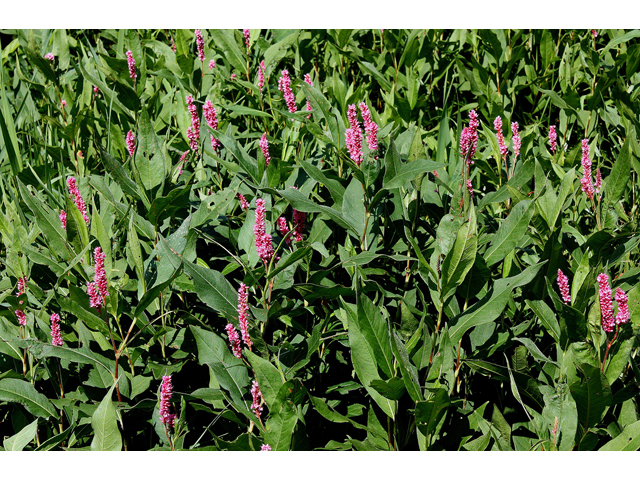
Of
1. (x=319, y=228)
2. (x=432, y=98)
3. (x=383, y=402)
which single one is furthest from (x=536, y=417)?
(x=432, y=98)

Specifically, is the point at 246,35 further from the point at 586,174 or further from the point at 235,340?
the point at 235,340

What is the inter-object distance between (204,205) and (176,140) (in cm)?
93

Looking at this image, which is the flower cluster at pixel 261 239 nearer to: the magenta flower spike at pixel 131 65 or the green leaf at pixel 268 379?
the green leaf at pixel 268 379

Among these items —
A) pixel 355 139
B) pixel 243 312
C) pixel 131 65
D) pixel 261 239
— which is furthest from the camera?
pixel 131 65

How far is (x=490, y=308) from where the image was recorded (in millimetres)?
1780

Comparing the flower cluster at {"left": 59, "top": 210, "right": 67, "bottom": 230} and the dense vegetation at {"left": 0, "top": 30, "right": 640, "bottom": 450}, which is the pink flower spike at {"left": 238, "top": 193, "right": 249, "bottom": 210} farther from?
the flower cluster at {"left": 59, "top": 210, "right": 67, "bottom": 230}

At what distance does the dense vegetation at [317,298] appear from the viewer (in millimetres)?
1700

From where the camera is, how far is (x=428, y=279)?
6.18ft

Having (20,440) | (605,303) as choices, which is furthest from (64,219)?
(605,303)

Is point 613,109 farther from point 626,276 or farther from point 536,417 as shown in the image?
point 536,417

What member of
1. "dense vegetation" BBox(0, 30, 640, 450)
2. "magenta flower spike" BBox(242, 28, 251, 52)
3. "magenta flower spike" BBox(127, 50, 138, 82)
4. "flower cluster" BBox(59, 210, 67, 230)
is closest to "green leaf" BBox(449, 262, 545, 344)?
"dense vegetation" BBox(0, 30, 640, 450)

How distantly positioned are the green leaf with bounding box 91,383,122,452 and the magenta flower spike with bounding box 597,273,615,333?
1217mm

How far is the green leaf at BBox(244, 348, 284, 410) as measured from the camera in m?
1.67

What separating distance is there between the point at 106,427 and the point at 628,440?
1.29m
